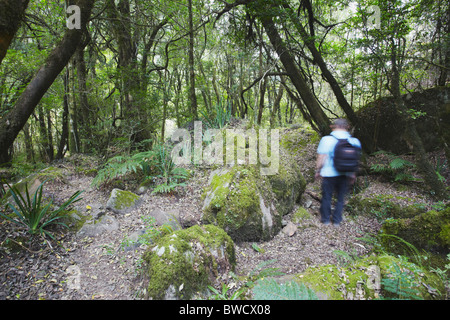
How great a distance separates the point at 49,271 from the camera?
2.34m

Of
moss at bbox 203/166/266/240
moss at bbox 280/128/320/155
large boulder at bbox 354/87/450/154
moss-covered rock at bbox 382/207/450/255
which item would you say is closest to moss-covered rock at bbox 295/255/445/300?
moss-covered rock at bbox 382/207/450/255

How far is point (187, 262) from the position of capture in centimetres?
225

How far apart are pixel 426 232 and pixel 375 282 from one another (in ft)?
5.53

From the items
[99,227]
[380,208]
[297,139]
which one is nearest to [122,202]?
[99,227]

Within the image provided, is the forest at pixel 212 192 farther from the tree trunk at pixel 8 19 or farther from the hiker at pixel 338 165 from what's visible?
the hiker at pixel 338 165

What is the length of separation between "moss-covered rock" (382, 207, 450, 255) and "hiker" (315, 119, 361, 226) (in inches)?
31.7

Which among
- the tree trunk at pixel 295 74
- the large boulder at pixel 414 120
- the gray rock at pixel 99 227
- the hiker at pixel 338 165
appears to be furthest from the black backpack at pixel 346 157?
the large boulder at pixel 414 120

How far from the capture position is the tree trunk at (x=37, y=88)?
3191mm

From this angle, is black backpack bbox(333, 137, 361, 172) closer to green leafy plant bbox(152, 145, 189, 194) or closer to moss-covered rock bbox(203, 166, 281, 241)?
moss-covered rock bbox(203, 166, 281, 241)

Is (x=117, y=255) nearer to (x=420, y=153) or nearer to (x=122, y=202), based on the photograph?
(x=122, y=202)

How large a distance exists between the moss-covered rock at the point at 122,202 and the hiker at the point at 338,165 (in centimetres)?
323

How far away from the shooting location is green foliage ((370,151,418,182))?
218 inches

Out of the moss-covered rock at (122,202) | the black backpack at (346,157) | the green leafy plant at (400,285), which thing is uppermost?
the black backpack at (346,157)
